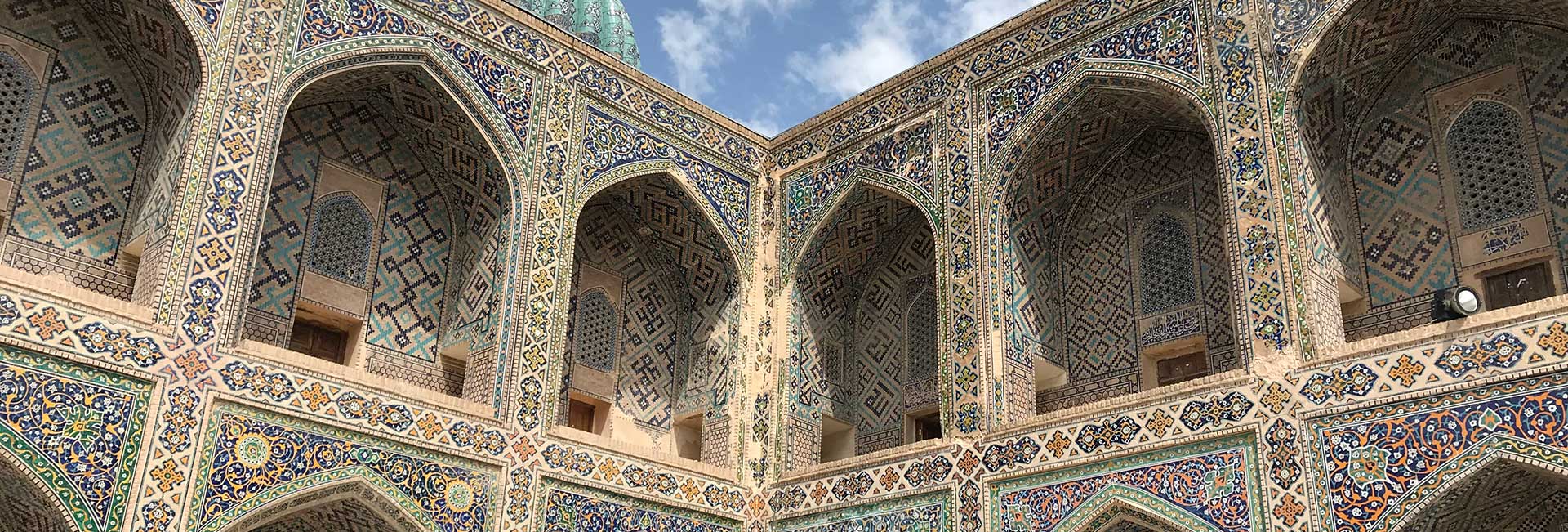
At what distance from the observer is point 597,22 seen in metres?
13.1

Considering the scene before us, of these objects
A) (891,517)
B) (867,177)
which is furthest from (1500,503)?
(867,177)

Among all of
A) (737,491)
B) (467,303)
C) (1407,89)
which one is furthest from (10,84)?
(1407,89)

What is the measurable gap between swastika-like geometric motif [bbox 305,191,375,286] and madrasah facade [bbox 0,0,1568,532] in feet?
0.09

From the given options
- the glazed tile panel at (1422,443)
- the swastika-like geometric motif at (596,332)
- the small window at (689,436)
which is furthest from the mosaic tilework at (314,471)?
the glazed tile panel at (1422,443)

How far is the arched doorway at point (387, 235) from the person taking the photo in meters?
8.38

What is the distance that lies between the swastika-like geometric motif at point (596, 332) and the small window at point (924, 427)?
87.6 inches

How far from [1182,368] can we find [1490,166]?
2.13m

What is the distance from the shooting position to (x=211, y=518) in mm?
6609

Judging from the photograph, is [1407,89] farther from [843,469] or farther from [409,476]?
[409,476]

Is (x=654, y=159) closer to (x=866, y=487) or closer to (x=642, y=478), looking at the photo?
(x=642, y=478)

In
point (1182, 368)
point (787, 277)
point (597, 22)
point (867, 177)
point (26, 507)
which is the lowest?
point (26, 507)

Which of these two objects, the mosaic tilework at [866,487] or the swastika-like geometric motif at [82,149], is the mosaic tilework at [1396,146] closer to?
the mosaic tilework at [866,487]

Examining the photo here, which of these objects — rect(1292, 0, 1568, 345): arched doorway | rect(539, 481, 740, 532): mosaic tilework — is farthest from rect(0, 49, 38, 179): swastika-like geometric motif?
rect(1292, 0, 1568, 345): arched doorway

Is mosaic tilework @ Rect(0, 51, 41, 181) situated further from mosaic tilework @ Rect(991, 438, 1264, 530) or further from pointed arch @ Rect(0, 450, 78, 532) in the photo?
mosaic tilework @ Rect(991, 438, 1264, 530)
